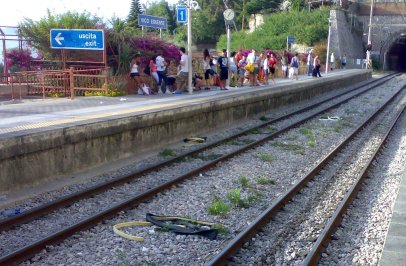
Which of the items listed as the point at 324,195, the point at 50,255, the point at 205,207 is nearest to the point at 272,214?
the point at 205,207

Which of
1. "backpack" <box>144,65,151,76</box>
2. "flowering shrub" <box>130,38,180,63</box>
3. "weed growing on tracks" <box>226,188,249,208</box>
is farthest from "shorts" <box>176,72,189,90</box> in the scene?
"weed growing on tracks" <box>226,188,249,208</box>

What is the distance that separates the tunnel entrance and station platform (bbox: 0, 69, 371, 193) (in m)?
55.8

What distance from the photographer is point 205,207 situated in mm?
7602

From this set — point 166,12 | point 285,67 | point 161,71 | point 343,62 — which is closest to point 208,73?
point 161,71

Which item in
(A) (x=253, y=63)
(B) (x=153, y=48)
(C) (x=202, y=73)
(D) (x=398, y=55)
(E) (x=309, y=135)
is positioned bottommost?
(E) (x=309, y=135)

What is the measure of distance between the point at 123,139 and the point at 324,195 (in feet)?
14.8

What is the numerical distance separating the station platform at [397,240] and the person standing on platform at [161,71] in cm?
1150

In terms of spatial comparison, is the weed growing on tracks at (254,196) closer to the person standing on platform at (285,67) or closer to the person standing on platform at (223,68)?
the person standing on platform at (223,68)

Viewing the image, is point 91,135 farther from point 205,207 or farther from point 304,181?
point 304,181

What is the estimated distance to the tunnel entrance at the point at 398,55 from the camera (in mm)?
67750

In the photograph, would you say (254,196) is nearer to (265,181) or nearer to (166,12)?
(265,181)

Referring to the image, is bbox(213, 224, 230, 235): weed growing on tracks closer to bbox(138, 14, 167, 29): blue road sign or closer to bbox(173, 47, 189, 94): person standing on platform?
bbox(138, 14, 167, 29): blue road sign

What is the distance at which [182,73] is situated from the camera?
18.3 meters

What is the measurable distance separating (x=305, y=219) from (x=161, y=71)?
1134cm
